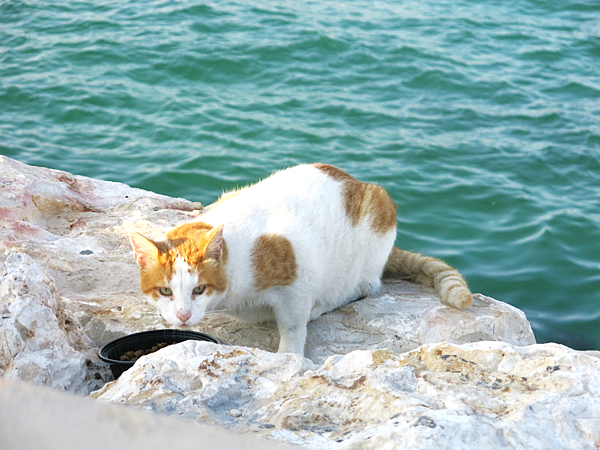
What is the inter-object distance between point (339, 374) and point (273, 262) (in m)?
1.39

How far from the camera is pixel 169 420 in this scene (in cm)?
57

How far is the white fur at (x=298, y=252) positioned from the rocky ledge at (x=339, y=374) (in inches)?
7.2

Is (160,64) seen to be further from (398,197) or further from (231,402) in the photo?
(231,402)

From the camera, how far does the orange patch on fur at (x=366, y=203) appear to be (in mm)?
3703

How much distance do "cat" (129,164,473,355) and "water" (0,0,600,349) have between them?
56.5 inches

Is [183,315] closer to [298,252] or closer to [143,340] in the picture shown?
[143,340]

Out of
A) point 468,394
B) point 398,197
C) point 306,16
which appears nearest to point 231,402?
point 468,394

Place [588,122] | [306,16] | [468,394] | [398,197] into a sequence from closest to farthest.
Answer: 1. [468,394]
2. [398,197]
3. [588,122]
4. [306,16]

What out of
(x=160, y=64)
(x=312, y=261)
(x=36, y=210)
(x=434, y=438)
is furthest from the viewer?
(x=160, y=64)

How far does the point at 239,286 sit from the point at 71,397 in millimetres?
2598

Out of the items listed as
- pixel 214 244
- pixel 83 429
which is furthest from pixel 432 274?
pixel 83 429

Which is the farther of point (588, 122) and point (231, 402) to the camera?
point (588, 122)

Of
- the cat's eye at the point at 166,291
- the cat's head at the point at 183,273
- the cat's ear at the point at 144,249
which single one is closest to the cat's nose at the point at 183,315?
the cat's head at the point at 183,273

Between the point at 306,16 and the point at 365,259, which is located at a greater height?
the point at 306,16
